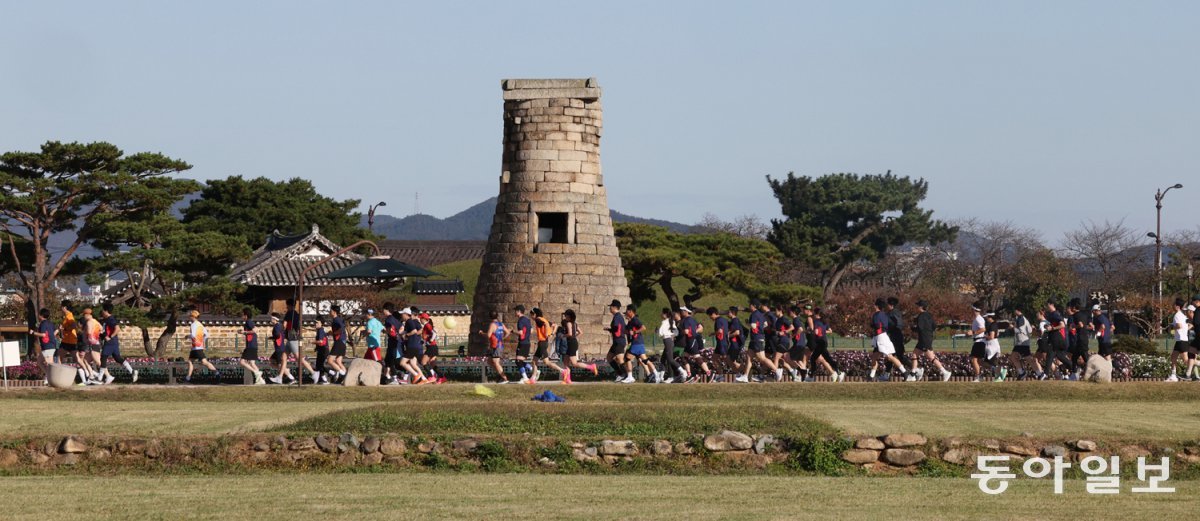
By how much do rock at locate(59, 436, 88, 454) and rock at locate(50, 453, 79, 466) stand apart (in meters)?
0.04

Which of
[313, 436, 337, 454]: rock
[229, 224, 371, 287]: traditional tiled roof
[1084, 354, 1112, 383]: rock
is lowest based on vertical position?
[313, 436, 337, 454]: rock

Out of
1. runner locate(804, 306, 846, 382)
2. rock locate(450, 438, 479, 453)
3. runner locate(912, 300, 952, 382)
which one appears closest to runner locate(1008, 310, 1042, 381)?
runner locate(912, 300, 952, 382)

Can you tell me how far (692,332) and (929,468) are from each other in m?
12.7

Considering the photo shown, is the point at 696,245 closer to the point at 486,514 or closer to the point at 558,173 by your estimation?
the point at 558,173

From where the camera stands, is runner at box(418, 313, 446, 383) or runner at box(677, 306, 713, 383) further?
runner at box(418, 313, 446, 383)

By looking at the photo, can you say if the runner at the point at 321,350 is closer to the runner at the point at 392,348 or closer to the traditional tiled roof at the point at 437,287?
the runner at the point at 392,348

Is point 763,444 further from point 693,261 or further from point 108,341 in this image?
point 693,261

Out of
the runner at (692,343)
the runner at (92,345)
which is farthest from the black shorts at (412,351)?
the runner at (92,345)

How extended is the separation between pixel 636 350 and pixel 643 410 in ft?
29.3

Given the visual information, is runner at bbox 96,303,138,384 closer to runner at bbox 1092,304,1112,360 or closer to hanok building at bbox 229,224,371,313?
runner at bbox 1092,304,1112,360

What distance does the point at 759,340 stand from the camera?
29.7 m

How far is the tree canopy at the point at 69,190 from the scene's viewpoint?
41.4 meters

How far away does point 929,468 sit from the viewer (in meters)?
17.9

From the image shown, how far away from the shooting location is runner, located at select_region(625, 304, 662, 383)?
30031 millimetres
